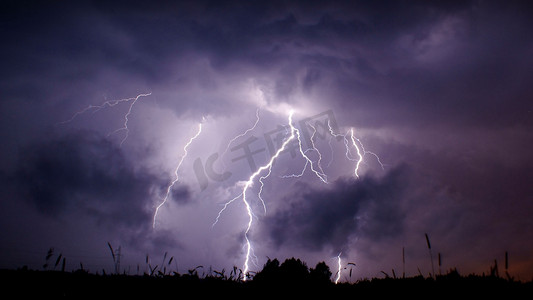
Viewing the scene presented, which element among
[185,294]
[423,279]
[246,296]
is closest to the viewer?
[185,294]

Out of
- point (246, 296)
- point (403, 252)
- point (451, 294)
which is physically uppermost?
point (403, 252)

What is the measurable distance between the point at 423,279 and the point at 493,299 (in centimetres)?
99

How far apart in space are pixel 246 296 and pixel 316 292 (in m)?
1.03

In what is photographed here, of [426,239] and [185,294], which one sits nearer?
[185,294]

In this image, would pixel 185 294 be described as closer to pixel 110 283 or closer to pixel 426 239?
pixel 110 283

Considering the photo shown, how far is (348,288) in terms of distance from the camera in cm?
388

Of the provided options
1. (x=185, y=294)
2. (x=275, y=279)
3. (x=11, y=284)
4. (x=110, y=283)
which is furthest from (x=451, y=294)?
(x=11, y=284)

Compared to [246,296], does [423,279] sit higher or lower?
higher

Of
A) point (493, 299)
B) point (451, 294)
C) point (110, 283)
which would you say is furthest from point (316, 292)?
point (110, 283)

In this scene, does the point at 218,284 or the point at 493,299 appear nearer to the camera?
the point at 493,299

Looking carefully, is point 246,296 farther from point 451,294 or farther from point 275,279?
point 451,294

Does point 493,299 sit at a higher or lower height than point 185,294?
higher

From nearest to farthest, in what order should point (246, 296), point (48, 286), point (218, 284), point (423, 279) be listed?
point (48, 286), point (246, 296), point (218, 284), point (423, 279)

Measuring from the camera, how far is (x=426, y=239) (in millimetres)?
4148
